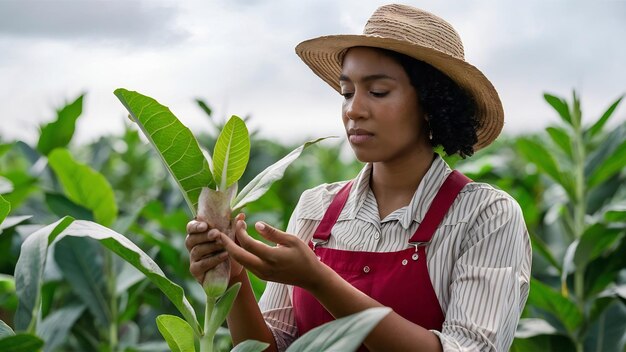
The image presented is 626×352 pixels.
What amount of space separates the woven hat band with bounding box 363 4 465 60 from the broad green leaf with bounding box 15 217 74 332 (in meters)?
0.73

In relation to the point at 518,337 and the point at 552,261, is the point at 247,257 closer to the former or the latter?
the point at 518,337

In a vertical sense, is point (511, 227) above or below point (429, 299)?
above

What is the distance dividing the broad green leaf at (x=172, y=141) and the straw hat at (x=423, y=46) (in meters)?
0.46

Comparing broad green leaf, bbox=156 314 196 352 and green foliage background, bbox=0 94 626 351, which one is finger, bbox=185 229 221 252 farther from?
green foliage background, bbox=0 94 626 351

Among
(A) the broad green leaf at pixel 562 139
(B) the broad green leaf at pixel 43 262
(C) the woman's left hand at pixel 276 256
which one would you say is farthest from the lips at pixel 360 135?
(A) the broad green leaf at pixel 562 139

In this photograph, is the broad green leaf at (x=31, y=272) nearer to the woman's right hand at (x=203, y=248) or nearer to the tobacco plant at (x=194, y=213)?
the tobacco plant at (x=194, y=213)

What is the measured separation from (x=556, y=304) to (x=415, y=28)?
146cm

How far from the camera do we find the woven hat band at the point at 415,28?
183 cm

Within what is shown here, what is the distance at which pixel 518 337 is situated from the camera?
2992 millimetres

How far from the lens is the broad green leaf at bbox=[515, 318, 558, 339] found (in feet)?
9.70

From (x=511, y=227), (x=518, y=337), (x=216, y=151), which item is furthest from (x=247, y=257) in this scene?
(x=518, y=337)

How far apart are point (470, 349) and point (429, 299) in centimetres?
13

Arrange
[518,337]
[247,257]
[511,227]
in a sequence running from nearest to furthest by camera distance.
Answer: [247,257] → [511,227] → [518,337]

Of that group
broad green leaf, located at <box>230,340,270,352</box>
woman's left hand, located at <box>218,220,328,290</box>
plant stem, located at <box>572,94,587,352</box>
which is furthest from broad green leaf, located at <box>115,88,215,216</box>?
plant stem, located at <box>572,94,587,352</box>
